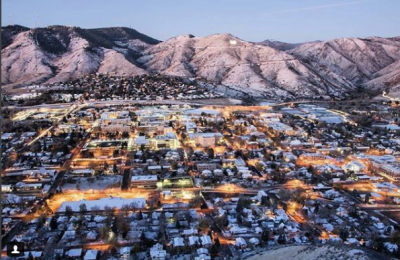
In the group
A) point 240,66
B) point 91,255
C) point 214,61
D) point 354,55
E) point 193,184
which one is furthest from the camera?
point 354,55

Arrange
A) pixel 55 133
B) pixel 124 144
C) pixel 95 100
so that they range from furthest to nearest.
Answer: pixel 95 100 < pixel 55 133 < pixel 124 144

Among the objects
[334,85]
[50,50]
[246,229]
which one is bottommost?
[246,229]

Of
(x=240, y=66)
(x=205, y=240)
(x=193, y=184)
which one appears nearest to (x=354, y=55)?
(x=240, y=66)

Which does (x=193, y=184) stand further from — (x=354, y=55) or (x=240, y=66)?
(x=354, y=55)

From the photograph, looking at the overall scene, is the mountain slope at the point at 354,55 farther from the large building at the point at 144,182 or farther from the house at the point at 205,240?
the house at the point at 205,240

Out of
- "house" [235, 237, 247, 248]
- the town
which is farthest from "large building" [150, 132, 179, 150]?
"house" [235, 237, 247, 248]

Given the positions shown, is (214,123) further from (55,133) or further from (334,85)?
(334,85)

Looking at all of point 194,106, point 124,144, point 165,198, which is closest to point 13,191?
point 165,198

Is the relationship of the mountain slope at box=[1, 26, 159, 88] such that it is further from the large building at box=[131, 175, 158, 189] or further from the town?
the large building at box=[131, 175, 158, 189]
